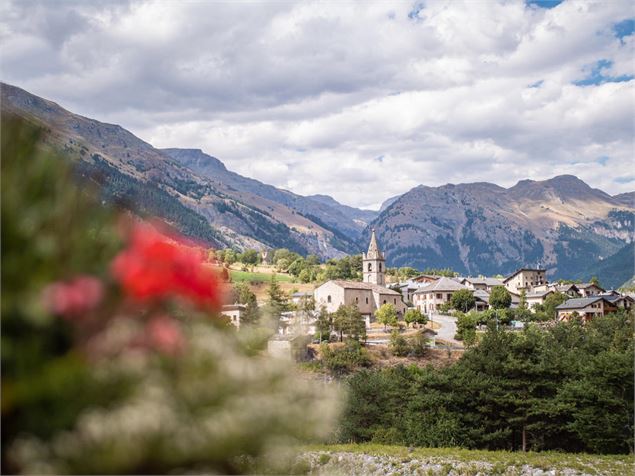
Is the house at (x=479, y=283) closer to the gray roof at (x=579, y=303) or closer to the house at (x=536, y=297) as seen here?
the house at (x=536, y=297)

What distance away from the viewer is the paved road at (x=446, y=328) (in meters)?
70.5

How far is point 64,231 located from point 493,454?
29279mm

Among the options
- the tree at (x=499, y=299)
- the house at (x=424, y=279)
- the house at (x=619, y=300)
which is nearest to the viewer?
the house at (x=619, y=300)

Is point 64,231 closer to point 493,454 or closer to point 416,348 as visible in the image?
point 493,454

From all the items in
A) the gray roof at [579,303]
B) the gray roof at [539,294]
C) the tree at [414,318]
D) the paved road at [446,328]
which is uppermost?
the gray roof at [539,294]

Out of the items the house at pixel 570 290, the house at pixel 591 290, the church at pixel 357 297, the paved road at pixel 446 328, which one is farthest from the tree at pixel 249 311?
the house at pixel 591 290

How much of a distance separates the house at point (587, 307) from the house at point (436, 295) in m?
17.7

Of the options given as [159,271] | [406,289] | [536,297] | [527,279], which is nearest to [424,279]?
[406,289]

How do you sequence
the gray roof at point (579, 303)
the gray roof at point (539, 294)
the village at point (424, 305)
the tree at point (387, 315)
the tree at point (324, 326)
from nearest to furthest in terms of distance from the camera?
the tree at point (324, 326) < the village at point (424, 305) < the tree at point (387, 315) < the gray roof at point (579, 303) < the gray roof at point (539, 294)

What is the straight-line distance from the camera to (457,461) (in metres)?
26.5

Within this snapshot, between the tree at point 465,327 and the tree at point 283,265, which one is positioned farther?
the tree at point 283,265

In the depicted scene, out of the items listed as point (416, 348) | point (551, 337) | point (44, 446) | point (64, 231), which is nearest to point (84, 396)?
point (44, 446)

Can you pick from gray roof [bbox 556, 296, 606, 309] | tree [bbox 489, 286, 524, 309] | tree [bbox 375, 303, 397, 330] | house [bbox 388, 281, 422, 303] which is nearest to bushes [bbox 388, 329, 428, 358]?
tree [bbox 375, 303, 397, 330]

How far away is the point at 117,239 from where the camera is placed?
7.51 ft
